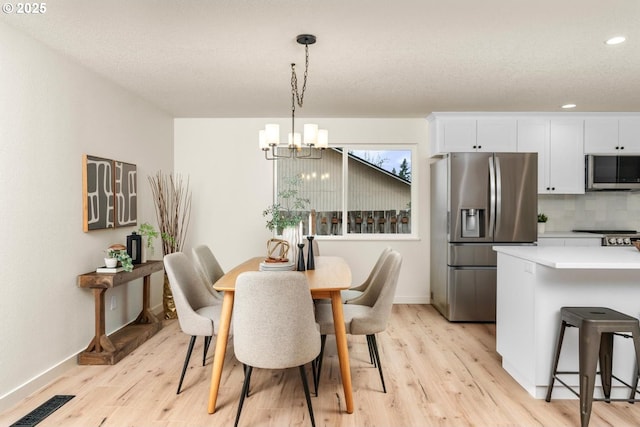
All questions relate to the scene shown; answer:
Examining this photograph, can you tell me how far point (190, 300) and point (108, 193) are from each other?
1.36m

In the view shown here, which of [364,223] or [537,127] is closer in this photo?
[537,127]

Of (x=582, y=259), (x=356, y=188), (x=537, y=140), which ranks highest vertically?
(x=537, y=140)

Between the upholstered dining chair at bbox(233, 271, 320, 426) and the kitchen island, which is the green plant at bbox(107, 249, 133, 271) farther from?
the kitchen island

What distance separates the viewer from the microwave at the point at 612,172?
15.9ft

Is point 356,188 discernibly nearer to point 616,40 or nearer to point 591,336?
point 616,40

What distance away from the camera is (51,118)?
9.83 feet

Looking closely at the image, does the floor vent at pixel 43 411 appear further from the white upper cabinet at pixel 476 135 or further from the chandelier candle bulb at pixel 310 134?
the white upper cabinet at pixel 476 135

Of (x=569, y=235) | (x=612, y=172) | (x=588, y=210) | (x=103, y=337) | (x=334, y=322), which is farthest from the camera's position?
(x=588, y=210)

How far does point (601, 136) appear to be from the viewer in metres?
4.91

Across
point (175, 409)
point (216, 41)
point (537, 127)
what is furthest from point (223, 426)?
point (537, 127)

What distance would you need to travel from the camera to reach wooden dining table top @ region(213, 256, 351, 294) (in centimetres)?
248

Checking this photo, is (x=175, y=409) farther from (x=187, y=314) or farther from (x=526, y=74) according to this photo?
(x=526, y=74)

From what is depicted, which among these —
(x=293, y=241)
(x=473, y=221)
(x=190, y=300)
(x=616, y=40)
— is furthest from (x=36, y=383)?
(x=616, y=40)

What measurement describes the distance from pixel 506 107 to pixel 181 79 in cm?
351
